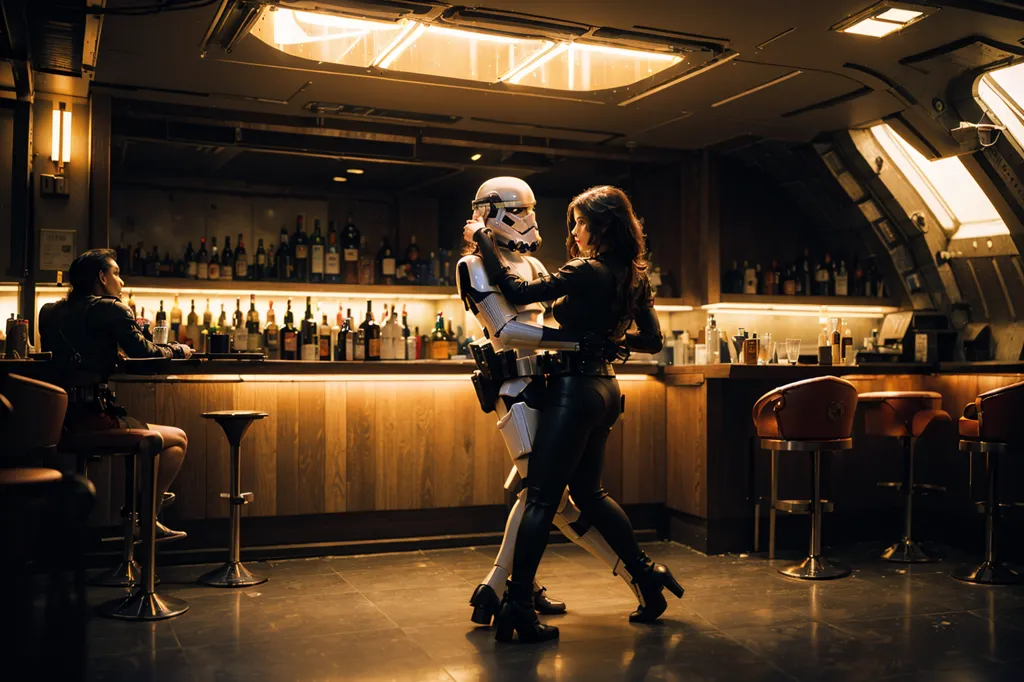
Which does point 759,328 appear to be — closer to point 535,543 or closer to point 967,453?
point 967,453

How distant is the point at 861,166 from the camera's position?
6.89 meters

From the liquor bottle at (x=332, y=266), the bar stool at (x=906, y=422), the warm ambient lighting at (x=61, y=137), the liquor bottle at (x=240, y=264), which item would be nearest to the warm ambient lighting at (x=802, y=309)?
the bar stool at (x=906, y=422)

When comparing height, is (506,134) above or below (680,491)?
above

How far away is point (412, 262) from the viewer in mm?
7500

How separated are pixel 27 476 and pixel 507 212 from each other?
2.28 m

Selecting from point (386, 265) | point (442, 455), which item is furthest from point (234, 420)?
point (386, 265)

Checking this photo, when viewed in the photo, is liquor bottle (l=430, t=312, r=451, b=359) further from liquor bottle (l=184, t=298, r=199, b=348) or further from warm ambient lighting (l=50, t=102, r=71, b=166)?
warm ambient lighting (l=50, t=102, r=71, b=166)

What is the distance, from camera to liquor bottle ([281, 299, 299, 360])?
21.3 feet

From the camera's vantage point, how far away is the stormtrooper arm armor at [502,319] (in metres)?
4.15

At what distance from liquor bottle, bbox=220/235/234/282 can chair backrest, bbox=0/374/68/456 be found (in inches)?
149

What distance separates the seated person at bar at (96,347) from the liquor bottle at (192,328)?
178 centimetres

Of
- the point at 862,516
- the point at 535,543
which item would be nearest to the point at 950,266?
the point at 862,516

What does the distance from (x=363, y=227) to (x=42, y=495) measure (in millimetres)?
5680

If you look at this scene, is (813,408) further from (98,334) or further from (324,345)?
(98,334)
